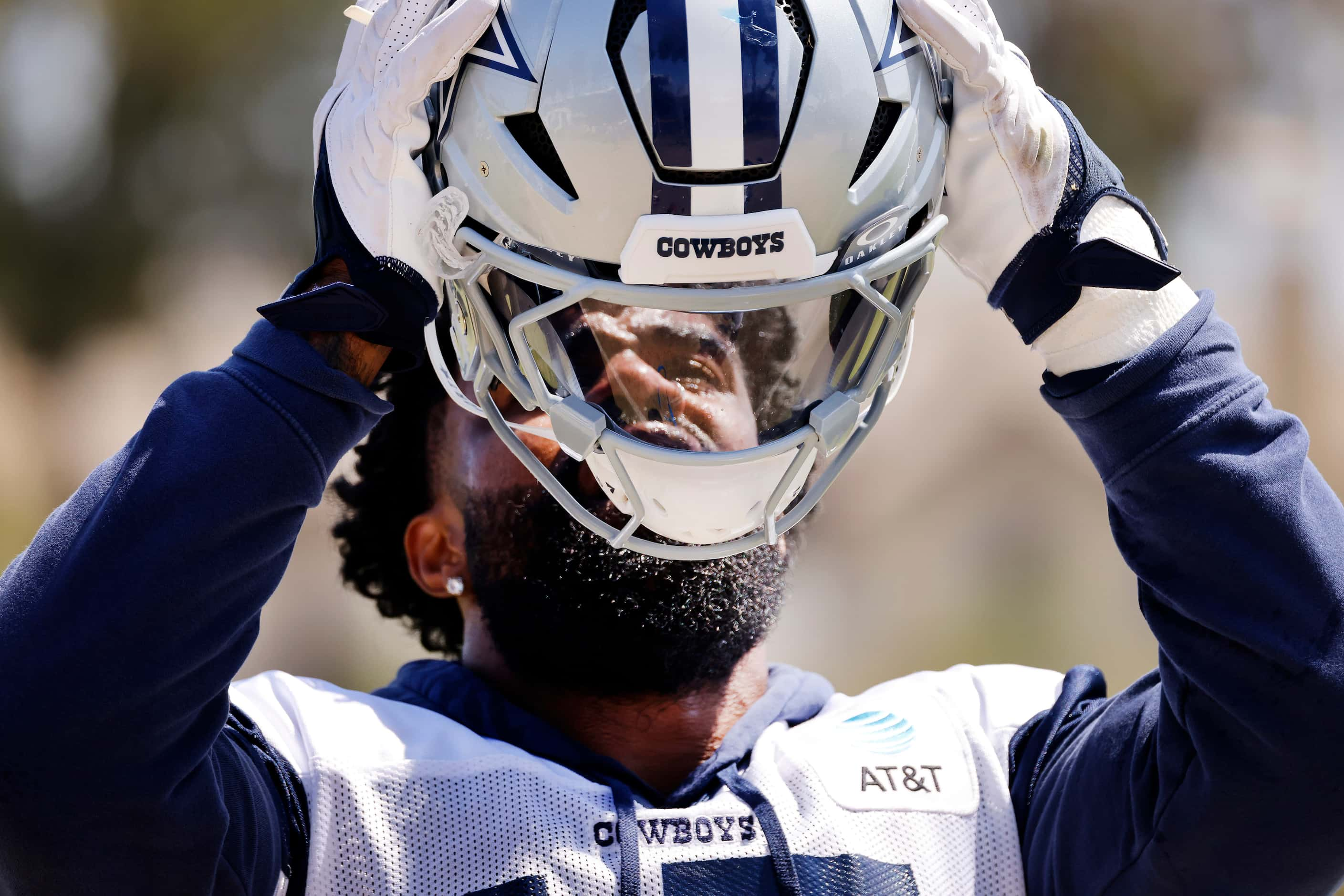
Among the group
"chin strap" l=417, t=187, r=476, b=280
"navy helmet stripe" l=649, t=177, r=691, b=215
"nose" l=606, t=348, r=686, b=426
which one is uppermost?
"navy helmet stripe" l=649, t=177, r=691, b=215

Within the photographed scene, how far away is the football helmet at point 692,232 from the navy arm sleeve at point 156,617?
0.19 m

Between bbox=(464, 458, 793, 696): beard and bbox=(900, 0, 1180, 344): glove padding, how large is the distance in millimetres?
508

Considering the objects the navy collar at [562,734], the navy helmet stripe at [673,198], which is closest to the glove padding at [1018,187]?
the navy helmet stripe at [673,198]

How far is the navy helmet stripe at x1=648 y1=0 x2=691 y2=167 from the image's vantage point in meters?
0.94

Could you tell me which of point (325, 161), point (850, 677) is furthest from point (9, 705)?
point (850, 677)

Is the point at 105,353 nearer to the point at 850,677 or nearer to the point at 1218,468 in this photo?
the point at 850,677

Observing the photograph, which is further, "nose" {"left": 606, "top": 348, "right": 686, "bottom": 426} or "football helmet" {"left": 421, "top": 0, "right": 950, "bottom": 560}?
"nose" {"left": 606, "top": 348, "right": 686, "bottom": 426}

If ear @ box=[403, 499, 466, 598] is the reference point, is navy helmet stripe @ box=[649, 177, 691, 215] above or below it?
above

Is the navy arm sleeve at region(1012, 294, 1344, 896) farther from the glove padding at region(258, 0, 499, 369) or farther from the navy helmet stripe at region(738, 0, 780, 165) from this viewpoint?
the glove padding at region(258, 0, 499, 369)

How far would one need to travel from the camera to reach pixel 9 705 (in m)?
1.01

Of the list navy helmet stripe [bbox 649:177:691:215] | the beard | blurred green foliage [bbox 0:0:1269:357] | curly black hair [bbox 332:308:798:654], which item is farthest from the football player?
blurred green foliage [bbox 0:0:1269:357]

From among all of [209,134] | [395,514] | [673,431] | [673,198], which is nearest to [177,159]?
[209,134]

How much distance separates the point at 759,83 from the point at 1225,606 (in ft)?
1.99

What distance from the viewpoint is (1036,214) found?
1.09 metres
